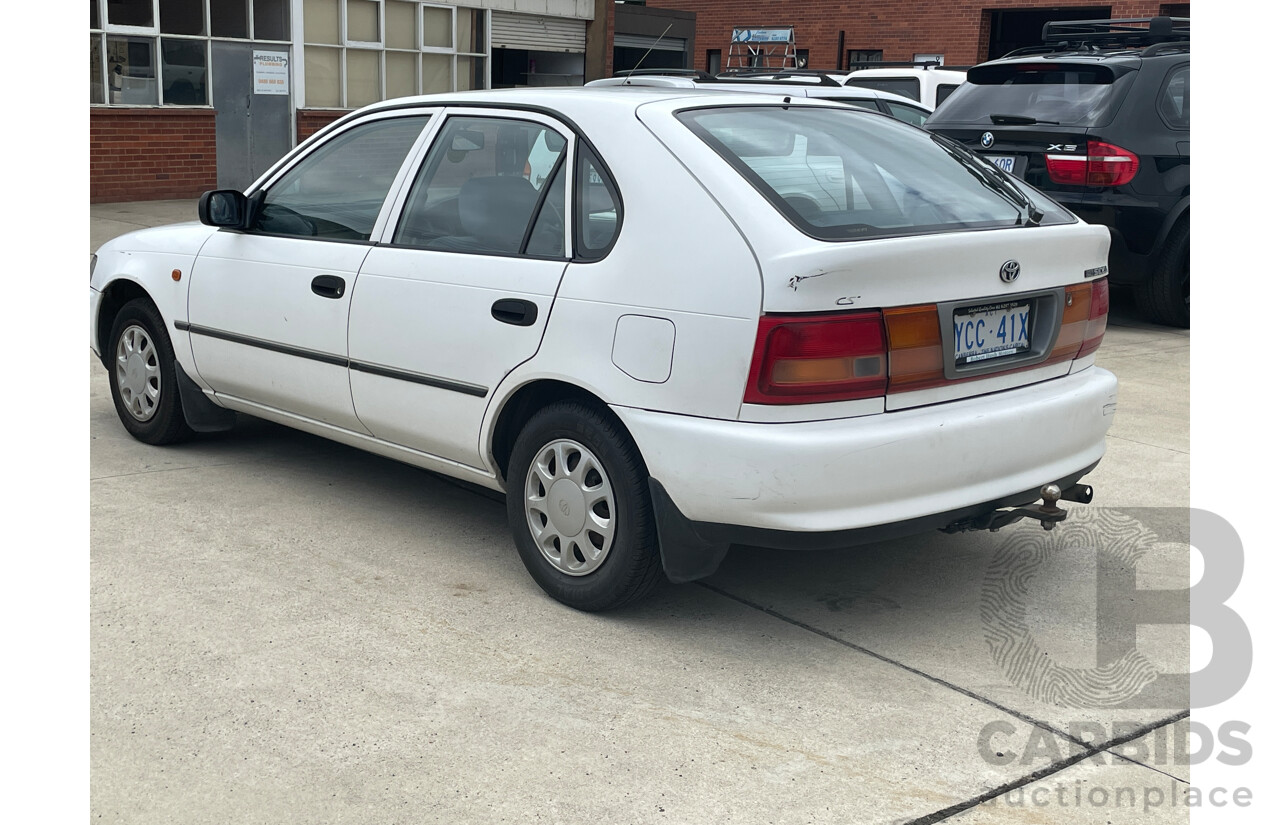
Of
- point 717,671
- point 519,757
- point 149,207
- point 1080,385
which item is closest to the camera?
point 519,757

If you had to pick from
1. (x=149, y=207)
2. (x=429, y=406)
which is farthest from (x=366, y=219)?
(x=149, y=207)

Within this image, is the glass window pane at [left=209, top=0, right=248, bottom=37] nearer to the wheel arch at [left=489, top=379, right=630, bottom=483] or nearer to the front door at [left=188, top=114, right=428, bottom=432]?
the front door at [left=188, top=114, right=428, bottom=432]

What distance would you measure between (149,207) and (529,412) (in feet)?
48.2

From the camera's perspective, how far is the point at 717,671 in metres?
3.65

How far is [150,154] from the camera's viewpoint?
18.0 metres

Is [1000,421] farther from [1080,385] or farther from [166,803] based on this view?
[166,803]

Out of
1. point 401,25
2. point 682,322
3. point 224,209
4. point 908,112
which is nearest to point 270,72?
point 401,25

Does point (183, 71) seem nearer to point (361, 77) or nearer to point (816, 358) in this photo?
point (361, 77)

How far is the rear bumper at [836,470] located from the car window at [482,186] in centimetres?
87

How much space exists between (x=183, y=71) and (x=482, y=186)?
15574mm

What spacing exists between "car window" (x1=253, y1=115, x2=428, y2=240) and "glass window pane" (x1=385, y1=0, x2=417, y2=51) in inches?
656

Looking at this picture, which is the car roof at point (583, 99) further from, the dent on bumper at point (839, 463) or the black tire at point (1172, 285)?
the black tire at point (1172, 285)

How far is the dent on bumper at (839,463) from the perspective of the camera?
3.45 m

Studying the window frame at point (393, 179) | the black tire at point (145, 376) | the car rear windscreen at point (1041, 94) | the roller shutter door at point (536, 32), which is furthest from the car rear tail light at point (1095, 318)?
the roller shutter door at point (536, 32)
